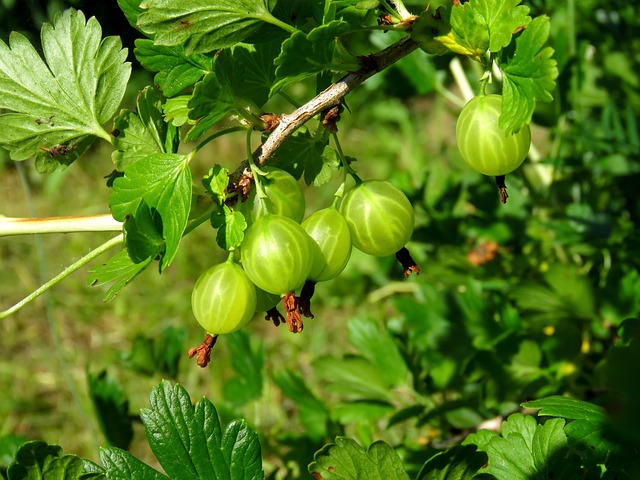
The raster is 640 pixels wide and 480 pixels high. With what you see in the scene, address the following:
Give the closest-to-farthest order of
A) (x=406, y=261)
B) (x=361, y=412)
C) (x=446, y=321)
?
(x=406, y=261)
(x=361, y=412)
(x=446, y=321)

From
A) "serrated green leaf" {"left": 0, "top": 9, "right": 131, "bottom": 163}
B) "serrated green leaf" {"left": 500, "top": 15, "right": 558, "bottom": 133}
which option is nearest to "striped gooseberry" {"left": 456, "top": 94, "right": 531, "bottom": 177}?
"serrated green leaf" {"left": 500, "top": 15, "right": 558, "bottom": 133}

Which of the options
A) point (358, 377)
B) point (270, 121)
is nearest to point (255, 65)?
point (270, 121)

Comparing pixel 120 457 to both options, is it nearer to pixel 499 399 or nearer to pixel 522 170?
pixel 499 399

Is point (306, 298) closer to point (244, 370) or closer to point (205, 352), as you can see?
point (205, 352)

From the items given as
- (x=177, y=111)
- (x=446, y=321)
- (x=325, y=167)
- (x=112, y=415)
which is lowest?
(x=446, y=321)

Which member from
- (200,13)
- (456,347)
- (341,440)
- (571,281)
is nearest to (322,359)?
(456,347)

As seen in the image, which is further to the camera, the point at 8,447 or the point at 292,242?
the point at 8,447
